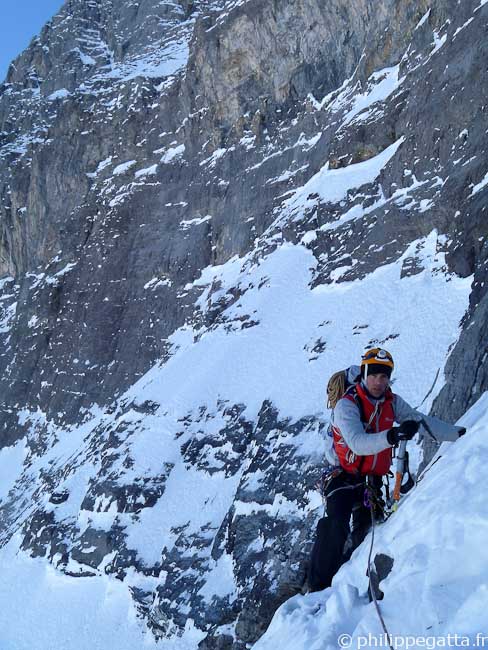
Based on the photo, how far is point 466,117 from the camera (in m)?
20.3

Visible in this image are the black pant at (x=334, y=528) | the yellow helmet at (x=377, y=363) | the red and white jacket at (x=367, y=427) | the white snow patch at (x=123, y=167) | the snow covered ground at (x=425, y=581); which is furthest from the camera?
the white snow patch at (x=123, y=167)

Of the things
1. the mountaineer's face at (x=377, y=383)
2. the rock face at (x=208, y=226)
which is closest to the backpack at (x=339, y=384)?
the mountaineer's face at (x=377, y=383)

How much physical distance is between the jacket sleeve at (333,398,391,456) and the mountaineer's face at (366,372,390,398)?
0.21 metres

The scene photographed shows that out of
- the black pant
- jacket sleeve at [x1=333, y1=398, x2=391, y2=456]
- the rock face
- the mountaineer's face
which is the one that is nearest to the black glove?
jacket sleeve at [x1=333, y1=398, x2=391, y2=456]

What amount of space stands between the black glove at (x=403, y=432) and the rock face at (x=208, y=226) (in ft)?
8.03

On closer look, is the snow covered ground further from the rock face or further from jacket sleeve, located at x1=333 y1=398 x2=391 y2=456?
the rock face

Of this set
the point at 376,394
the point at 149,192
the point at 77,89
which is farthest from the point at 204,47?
the point at 376,394

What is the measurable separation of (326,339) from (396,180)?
7.60 m

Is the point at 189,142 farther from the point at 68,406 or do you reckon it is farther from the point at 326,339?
the point at 326,339

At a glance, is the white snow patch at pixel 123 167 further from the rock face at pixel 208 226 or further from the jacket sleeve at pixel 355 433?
the jacket sleeve at pixel 355 433

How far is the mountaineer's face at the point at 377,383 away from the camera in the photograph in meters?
5.28

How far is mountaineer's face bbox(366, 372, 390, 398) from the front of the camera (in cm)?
528

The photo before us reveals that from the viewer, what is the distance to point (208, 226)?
39.4m

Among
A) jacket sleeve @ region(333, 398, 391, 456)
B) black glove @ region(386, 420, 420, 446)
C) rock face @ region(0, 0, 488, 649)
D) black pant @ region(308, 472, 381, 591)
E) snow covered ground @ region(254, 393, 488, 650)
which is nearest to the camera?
snow covered ground @ region(254, 393, 488, 650)
